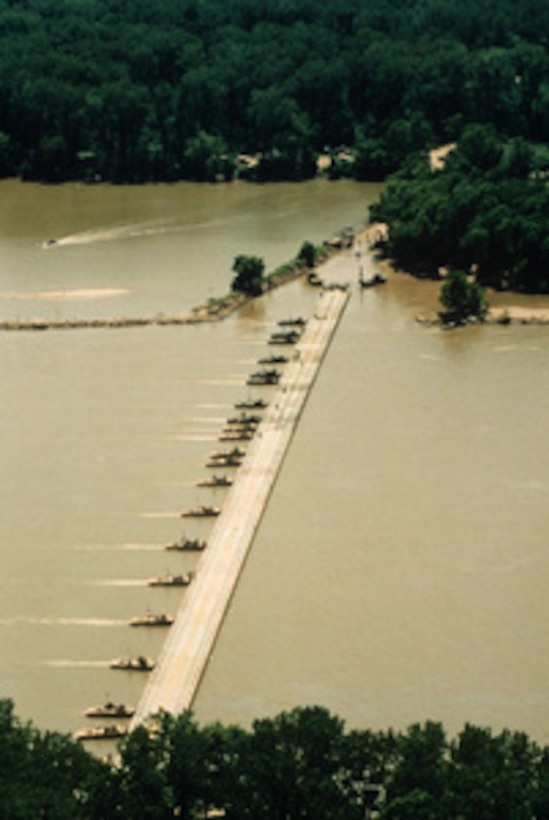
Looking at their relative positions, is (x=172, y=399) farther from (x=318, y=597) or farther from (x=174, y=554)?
(x=318, y=597)

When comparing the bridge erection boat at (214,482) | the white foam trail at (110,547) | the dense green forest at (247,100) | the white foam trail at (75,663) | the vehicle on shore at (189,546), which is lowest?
the white foam trail at (75,663)

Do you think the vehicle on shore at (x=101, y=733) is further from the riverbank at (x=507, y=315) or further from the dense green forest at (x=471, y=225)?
the dense green forest at (x=471, y=225)

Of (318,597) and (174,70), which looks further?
(174,70)

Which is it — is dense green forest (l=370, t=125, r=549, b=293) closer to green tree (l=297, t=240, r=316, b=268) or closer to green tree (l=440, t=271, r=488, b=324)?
green tree (l=297, t=240, r=316, b=268)

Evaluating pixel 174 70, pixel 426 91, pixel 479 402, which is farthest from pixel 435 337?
pixel 174 70

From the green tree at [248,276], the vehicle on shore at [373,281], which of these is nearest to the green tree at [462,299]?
→ the vehicle on shore at [373,281]

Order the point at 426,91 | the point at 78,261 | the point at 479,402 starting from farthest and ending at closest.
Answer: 1. the point at 426,91
2. the point at 78,261
3. the point at 479,402

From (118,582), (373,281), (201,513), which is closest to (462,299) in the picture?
(373,281)
